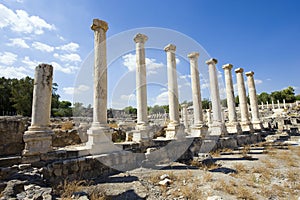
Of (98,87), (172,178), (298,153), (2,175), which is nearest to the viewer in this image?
(2,175)

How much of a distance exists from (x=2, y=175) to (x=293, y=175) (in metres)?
9.80

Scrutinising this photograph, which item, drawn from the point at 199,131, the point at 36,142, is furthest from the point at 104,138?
the point at 199,131

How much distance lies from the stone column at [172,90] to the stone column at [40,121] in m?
6.85

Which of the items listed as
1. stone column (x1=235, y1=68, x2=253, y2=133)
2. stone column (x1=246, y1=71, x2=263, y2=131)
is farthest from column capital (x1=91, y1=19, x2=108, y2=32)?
stone column (x1=246, y1=71, x2=263, y2=131)

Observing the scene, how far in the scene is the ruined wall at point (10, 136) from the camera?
13359 millimetres

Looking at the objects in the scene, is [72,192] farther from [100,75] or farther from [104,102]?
[100,75]

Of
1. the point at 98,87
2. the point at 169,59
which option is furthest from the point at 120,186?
the point at 169,59

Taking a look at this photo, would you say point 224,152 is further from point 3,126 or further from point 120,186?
point 3,126

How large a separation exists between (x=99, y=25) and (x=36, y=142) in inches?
240

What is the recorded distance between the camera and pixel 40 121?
6762 mm

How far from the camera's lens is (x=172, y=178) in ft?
20.9

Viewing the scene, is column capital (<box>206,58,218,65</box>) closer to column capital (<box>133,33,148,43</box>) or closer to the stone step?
column capital (<box>133,33,148,43</box>)

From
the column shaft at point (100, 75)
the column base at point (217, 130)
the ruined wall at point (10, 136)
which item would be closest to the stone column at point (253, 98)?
the column base at point (217, 130)

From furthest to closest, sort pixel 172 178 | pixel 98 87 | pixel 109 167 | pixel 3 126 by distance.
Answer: pixel 3 126, pixel 98 87, pixel 109 167, pixel 172 178
